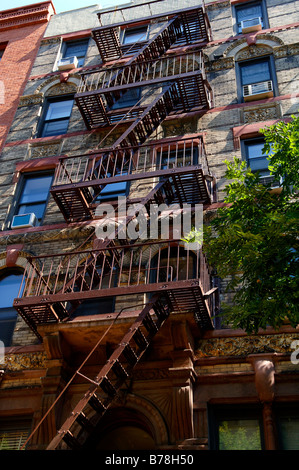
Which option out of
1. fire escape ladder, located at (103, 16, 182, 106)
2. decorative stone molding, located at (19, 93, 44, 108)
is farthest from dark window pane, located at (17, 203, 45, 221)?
decorative stone molding, located at (19, 93, 44, 108)

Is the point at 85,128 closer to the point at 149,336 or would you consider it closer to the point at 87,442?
the point at 149,336

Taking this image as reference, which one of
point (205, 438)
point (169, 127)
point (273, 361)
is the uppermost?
point (169, 127)

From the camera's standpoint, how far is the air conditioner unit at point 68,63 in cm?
1838

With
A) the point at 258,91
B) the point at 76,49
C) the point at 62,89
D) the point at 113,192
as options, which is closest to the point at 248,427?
the point at 113,192

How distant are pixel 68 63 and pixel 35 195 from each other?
562 cm

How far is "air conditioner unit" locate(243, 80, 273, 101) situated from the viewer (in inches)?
599

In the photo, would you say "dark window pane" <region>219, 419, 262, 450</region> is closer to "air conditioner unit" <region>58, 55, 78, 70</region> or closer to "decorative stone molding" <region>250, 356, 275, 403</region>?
"decorative stone molding" <region>250, 356, 275, 403</region>

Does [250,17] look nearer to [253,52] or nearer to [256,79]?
[253,52]

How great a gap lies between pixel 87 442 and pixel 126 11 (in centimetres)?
1548

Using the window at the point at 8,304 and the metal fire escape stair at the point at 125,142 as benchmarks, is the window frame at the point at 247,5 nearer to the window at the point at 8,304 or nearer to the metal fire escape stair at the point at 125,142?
the metal fire escape stair at the point at 125,142

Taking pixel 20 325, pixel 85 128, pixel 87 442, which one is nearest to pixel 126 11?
pixel 85 128

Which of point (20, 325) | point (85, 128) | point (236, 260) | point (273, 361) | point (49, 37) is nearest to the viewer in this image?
point (236, 260)

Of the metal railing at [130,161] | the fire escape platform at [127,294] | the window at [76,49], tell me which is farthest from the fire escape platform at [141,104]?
the fire escape platform at [127,294]

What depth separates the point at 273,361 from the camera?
1009cm
